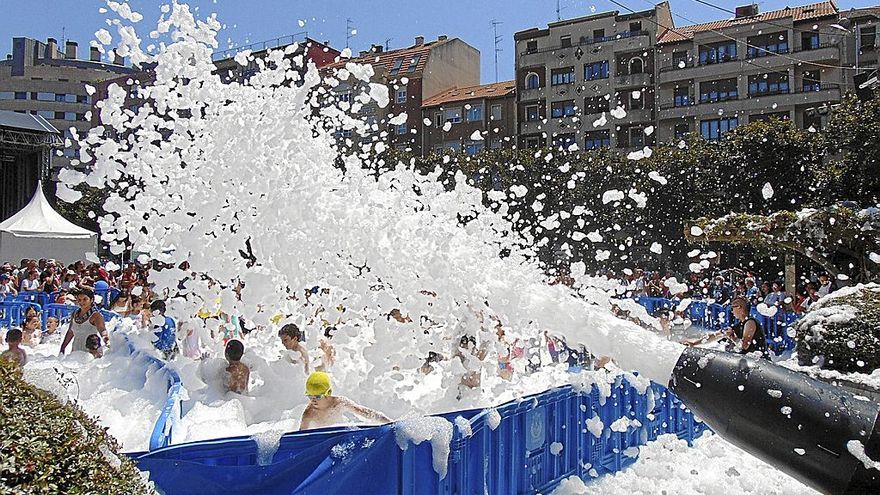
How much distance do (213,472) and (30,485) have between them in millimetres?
1997

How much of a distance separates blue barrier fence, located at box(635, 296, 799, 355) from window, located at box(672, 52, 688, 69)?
2548cm

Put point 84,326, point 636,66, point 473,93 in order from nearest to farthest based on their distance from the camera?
point 84,326 < point 636,66 < point 473,93

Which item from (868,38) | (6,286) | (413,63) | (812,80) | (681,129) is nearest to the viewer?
(6,286)

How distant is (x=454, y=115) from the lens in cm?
4503

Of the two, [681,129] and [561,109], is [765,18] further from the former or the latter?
[561,109]

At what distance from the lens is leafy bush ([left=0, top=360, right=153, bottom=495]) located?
2061mm

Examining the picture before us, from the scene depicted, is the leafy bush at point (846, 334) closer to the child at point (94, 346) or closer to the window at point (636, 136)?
the child at point (94, 346)

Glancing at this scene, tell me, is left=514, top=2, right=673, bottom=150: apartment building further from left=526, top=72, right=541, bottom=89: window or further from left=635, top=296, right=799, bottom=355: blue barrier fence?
left=635, top=296, right=799, bottom=355: blue barrier fence

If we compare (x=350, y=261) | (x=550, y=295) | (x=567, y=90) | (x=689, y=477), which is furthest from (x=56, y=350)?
(x=567, y=90)

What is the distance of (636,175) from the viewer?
31.8m

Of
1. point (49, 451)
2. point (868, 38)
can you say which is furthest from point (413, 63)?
point (49, 451)

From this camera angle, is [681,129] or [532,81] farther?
[532,81]

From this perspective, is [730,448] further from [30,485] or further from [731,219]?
[731,219]

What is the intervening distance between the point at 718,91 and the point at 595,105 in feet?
22.3
